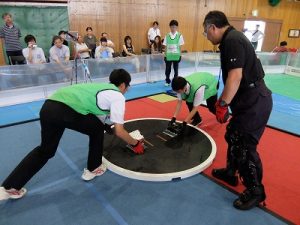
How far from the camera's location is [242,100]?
6.46ft

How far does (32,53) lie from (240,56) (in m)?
4.80

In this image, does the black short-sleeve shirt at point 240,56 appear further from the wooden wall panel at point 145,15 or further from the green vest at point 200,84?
the wooden wall panel at point 145,15

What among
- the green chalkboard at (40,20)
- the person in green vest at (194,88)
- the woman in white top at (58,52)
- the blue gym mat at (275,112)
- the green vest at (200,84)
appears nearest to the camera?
the person in green vest at (194,88)

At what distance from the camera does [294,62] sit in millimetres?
7969

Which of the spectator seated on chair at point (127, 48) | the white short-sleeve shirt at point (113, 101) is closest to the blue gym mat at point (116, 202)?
the white short-sleeve shirt at point (113, 101)

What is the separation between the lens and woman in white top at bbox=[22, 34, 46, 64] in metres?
5.11

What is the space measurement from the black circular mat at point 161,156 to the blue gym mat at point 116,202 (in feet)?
0.33

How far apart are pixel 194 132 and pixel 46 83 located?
340 cm

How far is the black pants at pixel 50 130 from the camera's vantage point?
2.00m

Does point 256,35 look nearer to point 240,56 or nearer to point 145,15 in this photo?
point 145,15

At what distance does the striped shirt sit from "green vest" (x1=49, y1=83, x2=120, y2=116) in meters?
4.50

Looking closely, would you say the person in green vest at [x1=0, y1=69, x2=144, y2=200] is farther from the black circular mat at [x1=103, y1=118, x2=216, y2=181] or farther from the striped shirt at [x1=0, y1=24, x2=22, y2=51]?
the striped shirt at [x1=0, y1=24, x2=22, y2=51]

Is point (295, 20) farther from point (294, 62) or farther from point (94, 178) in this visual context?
point (94, 178)

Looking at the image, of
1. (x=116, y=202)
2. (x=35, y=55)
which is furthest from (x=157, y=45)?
(x=116, y=202)
